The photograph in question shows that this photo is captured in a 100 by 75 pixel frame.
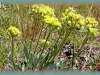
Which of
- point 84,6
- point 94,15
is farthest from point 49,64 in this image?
point 84,6

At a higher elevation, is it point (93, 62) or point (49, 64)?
point (49, 64)

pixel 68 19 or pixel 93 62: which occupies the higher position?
pixel 68 19

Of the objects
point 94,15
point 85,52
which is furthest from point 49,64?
point 94,15

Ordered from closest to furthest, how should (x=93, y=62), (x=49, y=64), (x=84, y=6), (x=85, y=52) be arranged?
(x=49, y=64) → (x=93, y=62) → (x=85, y=52) → (x=84, y=6)

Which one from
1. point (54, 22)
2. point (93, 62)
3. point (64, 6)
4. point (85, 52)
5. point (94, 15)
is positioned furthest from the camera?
point (94, 15)

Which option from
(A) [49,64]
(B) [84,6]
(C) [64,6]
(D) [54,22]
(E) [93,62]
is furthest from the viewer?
(B) [84,6]

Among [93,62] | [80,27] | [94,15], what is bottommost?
[93,62]

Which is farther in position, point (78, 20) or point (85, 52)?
point (85, 52)

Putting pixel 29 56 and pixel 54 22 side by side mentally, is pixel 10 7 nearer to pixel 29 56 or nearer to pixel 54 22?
pixel 29 56

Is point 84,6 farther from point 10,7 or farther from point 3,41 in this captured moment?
point 3,41
